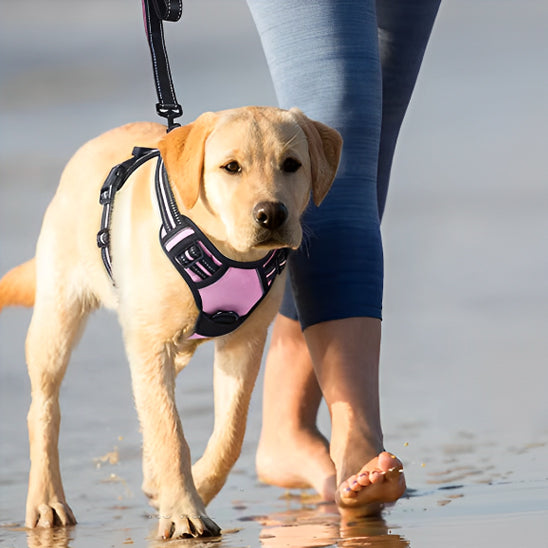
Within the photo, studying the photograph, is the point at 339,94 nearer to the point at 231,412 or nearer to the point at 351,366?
the point at 351,366

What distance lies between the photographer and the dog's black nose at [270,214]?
3.06m

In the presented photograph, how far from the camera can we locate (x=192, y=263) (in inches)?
128

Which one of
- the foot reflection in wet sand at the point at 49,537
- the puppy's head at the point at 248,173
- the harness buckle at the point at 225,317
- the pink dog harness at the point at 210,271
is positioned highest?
the puppy's head at the point at 248,173

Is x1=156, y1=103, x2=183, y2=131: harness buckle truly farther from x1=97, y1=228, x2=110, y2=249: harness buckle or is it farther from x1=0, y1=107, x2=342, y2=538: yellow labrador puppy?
x1=97, y1=228, x2=110, y2=249: harness buckle

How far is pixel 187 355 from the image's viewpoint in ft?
12.8

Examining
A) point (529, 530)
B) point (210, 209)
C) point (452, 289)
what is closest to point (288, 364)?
point (210, 209)

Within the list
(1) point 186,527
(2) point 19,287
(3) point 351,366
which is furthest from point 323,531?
(2) point 19,287

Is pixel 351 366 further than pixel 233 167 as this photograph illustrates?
Yes

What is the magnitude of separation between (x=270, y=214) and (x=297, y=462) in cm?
114

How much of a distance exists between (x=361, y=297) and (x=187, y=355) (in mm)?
649

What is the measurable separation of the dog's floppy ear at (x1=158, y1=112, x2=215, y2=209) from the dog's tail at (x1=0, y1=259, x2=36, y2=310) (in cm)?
114

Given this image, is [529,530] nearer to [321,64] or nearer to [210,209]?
[210,209]

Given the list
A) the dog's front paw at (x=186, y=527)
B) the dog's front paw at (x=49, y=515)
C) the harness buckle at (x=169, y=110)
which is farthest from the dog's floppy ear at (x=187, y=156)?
the dog's front paw at (x=49, y=515)

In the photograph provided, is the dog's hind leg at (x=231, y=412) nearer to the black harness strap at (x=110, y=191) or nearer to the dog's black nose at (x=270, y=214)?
the black harness strap at (x=110, y=191)
